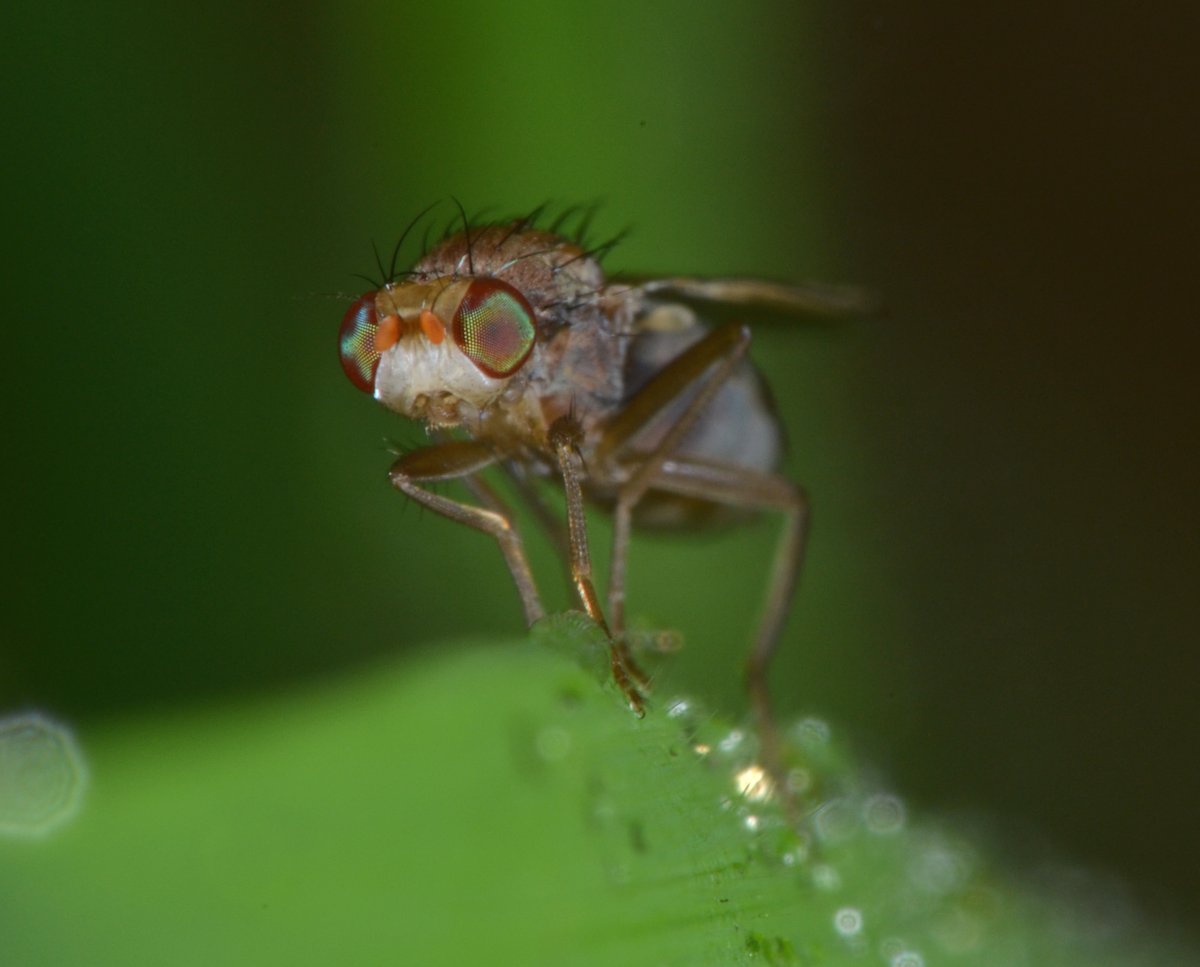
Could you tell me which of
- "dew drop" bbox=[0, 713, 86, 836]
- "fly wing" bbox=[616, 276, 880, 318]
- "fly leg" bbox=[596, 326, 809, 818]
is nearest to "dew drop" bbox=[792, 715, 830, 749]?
"fly leg" bbox=[596, 326, 809, 818]

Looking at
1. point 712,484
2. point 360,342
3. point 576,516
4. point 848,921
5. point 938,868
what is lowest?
point 938,868

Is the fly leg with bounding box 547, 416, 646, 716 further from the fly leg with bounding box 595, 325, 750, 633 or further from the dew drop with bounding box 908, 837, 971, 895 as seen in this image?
the dew drop with bounding box 908, 837, 971, 895

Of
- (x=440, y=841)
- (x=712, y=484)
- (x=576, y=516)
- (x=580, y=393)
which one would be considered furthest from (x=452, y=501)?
(x=440, y=841)

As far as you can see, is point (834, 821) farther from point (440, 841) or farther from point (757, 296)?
point (757, 296)

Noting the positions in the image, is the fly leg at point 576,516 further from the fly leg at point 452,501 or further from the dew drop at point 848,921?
the dew drop at point 848,921

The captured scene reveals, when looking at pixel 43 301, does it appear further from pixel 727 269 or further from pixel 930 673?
pixel 930 673

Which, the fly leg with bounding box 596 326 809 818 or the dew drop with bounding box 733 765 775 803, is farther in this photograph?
the fly leg with bounding box 596 326 809 818
